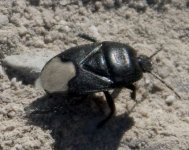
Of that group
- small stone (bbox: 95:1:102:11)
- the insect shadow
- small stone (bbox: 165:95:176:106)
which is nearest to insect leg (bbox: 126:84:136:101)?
the insect shadow

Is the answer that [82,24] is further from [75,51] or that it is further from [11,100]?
[11,100]

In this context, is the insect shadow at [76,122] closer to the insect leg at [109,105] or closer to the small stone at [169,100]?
the insect leg at [109,105]

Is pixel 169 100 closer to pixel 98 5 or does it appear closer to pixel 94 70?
pixel 94 70

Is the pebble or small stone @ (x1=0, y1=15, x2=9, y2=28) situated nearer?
the pebble

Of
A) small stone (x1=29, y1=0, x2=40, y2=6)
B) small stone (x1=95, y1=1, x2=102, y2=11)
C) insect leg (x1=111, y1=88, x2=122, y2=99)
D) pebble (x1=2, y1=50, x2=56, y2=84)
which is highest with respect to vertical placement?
small stone (x1=95, y1=1, x2=102, y2=11)

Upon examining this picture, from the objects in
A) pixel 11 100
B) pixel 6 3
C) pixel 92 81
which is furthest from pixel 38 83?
pixel 6 3

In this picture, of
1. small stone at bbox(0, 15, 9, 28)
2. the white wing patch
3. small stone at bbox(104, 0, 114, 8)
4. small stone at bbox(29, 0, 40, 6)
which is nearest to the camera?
the white wing patch

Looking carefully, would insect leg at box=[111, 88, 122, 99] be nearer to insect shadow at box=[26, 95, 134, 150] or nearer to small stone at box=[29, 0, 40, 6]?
insect shadow at box=[26, 95, 134, 150]

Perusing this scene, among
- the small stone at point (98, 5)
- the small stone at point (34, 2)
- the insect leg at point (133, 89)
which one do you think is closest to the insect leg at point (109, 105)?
the insect leg at point (133, 89)
